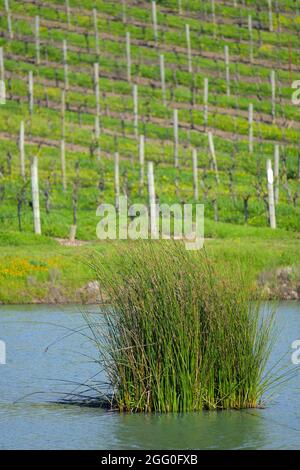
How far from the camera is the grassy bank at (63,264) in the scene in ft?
97.0

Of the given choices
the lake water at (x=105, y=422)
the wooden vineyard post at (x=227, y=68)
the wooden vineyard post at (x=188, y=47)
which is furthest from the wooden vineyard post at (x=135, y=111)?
the lake water at (x=105, y=422)

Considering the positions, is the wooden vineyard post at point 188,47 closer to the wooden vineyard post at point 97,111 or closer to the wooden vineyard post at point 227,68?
the wooden vineyard post at point 227,68

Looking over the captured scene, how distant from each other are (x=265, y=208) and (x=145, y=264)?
84.6ft

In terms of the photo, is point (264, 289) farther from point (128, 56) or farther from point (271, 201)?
point (128, 56)

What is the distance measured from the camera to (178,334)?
51.2 ft

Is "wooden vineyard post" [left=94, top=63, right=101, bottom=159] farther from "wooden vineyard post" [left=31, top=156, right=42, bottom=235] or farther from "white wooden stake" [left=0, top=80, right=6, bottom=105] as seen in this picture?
"wooden vineyard post" [left=31, top=156, right=42, bottom=235]

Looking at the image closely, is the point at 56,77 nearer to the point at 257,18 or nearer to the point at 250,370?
the point at 257,18

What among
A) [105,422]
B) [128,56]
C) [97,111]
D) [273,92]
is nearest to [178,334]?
[105,422]

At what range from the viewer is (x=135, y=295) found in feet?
51.7

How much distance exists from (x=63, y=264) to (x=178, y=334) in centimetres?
1465

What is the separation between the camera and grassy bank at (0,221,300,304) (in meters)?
29.6

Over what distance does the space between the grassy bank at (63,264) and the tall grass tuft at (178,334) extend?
12046 mm
